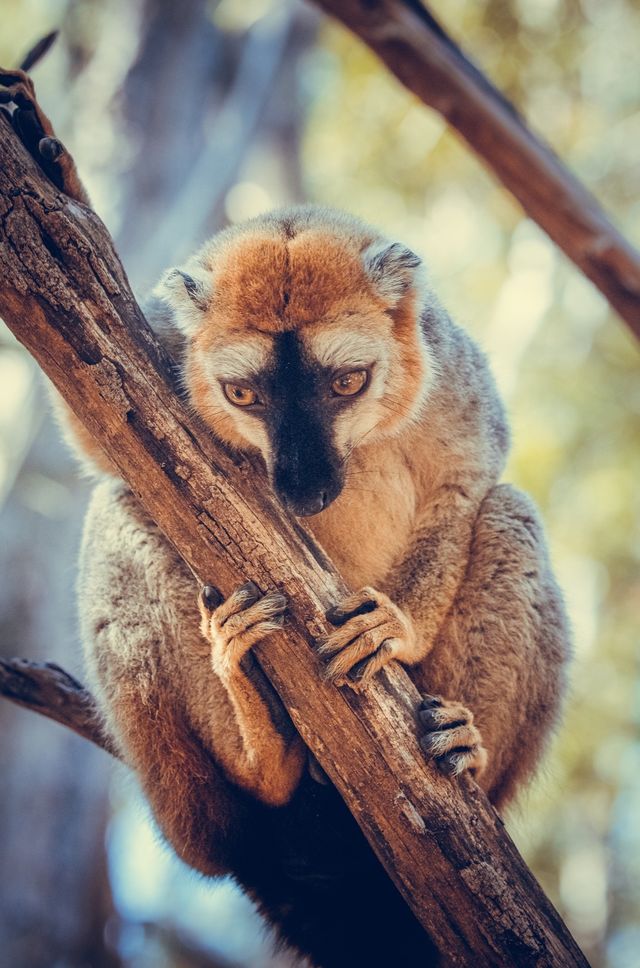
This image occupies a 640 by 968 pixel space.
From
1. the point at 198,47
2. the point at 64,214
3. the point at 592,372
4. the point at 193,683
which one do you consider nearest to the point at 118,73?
the point at 198,47

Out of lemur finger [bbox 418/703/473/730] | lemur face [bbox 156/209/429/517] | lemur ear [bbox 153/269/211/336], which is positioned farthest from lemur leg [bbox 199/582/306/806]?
lemur ear [bbox 153/269/211/336]

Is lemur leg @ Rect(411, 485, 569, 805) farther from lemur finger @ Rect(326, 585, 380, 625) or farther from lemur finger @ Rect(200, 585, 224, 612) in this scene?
lemur finger @ Rect(200, 585, 224, 612)

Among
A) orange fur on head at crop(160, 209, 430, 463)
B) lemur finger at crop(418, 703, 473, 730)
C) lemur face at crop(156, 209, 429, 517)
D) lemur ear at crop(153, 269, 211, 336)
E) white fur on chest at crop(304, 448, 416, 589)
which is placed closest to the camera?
lemur finger at crop(418, 703, 473, 730)

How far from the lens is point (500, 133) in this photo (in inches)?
292

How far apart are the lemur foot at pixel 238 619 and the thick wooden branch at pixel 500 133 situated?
4.50m

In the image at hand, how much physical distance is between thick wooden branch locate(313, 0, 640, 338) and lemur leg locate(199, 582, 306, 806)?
4.50 metres

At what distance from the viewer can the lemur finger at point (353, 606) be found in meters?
4.50

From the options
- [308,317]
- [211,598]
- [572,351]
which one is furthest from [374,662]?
[572,351]

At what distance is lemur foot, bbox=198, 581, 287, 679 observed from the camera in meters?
4.32

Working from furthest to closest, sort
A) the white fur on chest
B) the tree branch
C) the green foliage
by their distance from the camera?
the green foliage → the tree branch → the white fur on chest

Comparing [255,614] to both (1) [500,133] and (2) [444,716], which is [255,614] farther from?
(1) [500,133]

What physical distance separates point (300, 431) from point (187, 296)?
1.13 metres

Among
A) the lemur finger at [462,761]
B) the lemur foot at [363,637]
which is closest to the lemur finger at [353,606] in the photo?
the lemur foot at [363,637]

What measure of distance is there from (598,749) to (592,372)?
243 inches
